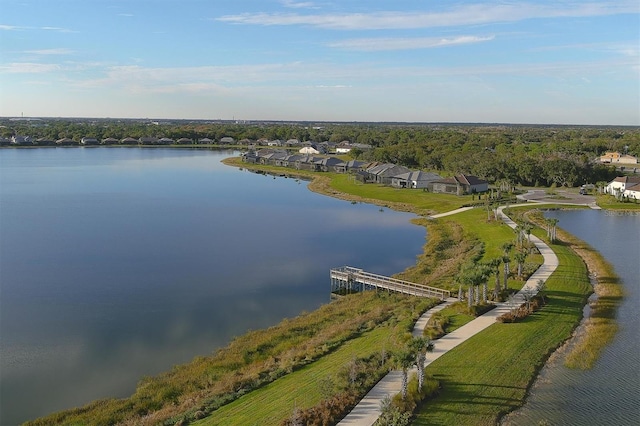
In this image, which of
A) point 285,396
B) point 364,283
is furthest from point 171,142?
point 285,396

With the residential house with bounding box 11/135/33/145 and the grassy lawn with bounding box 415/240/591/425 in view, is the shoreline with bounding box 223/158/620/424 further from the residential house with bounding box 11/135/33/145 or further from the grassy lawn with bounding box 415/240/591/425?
the residential house with bounding box 11/135/33/145

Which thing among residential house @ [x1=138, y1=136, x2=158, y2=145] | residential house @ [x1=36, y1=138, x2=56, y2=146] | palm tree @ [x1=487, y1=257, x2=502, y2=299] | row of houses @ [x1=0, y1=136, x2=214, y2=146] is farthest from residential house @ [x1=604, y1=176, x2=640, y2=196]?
residential house @ [x1=36, y1=138, x2=56, y2=146]

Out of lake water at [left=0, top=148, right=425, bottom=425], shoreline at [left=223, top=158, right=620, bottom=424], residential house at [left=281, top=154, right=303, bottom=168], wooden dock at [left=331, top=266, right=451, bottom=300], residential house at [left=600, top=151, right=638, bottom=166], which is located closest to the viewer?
shoreline at [left=223, top=158, right=620, bottom=424]

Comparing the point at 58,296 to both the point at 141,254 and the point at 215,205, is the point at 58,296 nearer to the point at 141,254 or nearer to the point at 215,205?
the point at 141,254

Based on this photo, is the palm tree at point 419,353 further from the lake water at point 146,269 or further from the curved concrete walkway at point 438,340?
the lake water at point 146,269

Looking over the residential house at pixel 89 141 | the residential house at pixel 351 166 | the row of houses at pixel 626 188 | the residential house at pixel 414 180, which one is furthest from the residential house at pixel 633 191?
the residential house at pixel 89 141

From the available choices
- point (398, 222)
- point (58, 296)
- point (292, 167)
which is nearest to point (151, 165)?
point (292, 167)
